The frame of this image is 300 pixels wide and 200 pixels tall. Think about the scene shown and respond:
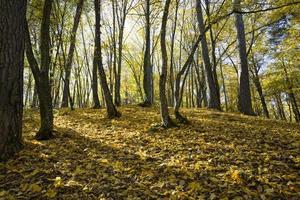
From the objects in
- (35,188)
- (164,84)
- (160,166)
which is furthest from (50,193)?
(164,84)

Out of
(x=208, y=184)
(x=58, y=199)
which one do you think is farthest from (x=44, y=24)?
(x=208, y=184)

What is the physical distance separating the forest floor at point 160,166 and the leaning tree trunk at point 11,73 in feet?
1.37

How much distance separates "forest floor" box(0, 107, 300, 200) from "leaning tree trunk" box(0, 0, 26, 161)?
1.37 ft

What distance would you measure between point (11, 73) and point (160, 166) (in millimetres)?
3099

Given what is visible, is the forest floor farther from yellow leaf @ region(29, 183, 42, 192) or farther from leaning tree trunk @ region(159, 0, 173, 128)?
leaning tree trunk @ region(159, 0, 173, 128)

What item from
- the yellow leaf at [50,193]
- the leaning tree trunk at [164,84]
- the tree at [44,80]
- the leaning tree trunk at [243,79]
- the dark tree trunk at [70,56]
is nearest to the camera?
the yellow leaf at [50,193]

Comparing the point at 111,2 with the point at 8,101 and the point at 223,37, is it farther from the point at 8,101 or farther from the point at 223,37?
the point at 8,101

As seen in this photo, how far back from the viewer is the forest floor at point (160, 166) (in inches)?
126

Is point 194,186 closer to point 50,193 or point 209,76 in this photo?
point 50,193

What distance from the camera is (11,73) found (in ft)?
14.2

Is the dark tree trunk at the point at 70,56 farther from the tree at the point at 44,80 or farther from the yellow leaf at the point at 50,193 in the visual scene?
the yellow leaf at the point at 50,193

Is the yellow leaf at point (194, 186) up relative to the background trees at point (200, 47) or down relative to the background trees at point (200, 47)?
down

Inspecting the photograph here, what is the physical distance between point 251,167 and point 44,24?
17.7 feet

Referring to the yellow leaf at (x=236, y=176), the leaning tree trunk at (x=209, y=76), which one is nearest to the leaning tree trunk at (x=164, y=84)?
the yellow leaf at (x=236, y=176)
